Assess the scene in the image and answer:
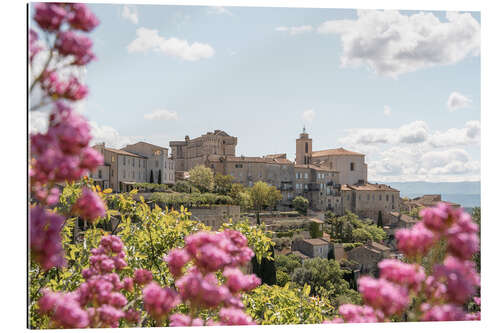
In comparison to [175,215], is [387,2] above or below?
above


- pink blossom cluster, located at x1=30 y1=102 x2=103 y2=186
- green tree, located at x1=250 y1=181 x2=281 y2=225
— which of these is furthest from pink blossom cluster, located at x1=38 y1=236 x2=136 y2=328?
green tree, located at x1=250 y1=181 x2=281 y2=225

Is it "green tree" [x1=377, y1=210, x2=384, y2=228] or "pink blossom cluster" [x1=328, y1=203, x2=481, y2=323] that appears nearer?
"pink blossom cluster" [x1=328, y1=203, x2=481, y2=323]

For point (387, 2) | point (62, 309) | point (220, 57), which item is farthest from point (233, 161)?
point (62, 309)

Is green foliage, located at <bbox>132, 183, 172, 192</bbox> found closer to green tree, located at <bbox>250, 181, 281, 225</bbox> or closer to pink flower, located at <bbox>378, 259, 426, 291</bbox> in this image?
green tree, located at <bbox>250, 181, 281, 225</bbox>

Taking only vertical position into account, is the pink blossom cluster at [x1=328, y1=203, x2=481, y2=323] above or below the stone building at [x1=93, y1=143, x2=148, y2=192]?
below

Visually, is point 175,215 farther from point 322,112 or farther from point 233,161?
point 233,161

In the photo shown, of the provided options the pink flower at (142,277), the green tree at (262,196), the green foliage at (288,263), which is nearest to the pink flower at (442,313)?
the pink flower at (142,277)
